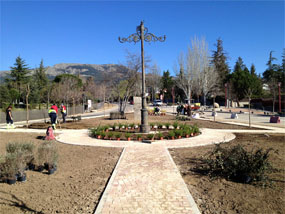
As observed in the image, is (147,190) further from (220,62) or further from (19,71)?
(220,62)

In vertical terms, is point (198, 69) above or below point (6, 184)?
above

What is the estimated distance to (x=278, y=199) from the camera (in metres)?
3.79

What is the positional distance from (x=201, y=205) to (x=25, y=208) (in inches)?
118

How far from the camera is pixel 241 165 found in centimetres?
459

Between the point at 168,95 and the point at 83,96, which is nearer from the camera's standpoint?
the point at 83,96

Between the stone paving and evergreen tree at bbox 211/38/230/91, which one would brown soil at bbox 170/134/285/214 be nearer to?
the stone paving

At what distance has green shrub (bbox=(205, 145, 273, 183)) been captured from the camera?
449cm

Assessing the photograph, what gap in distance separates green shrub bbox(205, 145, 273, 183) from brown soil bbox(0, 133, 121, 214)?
269 centimetres

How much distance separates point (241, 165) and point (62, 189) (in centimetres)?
383

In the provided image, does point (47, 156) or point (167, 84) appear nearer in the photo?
point (47, 156)

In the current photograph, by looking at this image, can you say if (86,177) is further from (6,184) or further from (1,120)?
(1,120)

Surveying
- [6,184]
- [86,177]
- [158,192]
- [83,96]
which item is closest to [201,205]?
[158,192]

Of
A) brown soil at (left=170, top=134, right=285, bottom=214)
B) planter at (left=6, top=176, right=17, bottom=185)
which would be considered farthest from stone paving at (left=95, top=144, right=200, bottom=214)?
planter at (left=6, top=176, right=17, bottom=185)

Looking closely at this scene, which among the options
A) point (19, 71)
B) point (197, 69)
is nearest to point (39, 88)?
point (19, 71)
